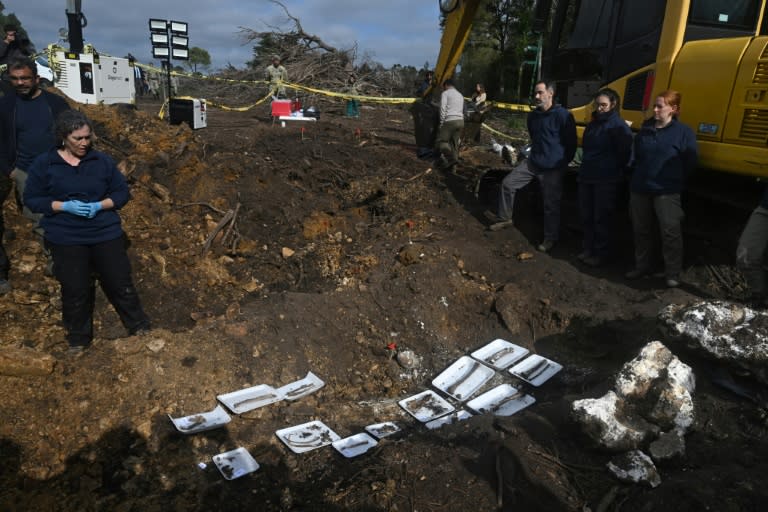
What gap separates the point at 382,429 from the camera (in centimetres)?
386

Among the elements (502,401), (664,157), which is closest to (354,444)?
(502,401)

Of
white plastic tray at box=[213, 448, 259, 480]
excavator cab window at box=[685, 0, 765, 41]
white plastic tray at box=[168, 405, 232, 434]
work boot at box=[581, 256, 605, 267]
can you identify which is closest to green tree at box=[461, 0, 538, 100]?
work boot at box=[581, 256, 605, 267]

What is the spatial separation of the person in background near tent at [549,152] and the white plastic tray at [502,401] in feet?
8.04

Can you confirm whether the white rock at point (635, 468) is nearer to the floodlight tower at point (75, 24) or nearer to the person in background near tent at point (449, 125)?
the person in background near tent at point (449, 125)

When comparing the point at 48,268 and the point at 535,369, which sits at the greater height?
the point at 48,268

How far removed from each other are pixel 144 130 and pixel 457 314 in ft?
20.5

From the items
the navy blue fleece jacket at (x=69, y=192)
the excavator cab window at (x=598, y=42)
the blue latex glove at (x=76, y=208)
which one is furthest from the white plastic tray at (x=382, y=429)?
the excavator cab window at (x=598, y=42)

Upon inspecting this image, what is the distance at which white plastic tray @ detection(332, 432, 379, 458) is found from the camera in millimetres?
3561

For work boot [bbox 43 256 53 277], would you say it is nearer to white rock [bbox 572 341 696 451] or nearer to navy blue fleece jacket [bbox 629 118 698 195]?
white rock [bbox 572 341 696 451]

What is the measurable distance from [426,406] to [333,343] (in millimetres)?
1149

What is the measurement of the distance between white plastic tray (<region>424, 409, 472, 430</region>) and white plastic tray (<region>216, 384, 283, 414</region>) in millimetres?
1148

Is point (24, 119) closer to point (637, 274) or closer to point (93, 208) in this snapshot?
point (93, 208)

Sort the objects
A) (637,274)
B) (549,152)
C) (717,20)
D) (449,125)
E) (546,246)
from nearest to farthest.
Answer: (717,20)
(637,274)
(549,152)
(546,246)
(449,125)

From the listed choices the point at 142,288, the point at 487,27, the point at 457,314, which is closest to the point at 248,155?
the point at 142,288
